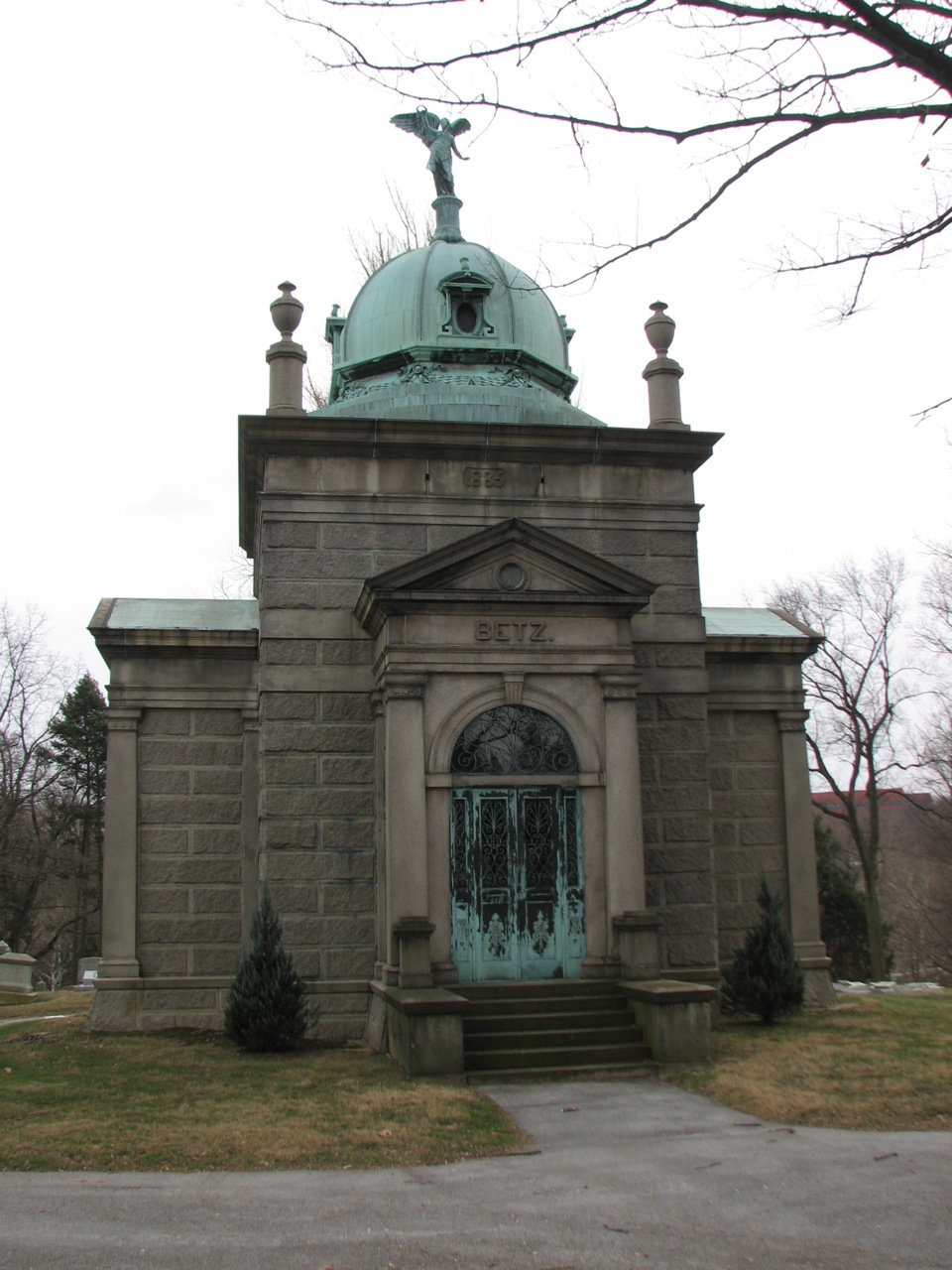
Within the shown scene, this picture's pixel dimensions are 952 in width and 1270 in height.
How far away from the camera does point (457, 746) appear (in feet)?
43.6

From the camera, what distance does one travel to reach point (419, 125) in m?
20.2

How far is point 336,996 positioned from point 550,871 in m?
2.77

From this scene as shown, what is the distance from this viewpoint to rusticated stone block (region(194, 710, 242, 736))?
15312mm

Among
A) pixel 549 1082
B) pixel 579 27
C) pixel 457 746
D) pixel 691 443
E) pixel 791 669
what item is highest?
pixel 691 443

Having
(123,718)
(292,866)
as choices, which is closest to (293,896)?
(292,866)

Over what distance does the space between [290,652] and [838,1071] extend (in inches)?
285

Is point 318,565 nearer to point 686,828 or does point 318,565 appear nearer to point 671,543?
point 671,543

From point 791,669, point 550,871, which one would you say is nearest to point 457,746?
point 550,871

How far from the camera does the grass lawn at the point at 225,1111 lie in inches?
325

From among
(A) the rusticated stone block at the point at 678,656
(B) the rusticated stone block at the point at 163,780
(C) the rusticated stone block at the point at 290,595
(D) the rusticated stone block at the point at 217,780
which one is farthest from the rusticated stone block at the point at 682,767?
(B) the rusticated stone block at the point at 163,780

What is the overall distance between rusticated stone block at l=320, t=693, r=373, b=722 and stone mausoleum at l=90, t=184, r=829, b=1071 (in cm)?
3

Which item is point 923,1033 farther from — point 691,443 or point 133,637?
point 133,637

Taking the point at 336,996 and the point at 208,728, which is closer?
the point at 336,996

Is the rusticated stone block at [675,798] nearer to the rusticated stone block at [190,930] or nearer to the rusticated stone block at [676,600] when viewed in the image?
the rusticated stone block at [676,600]
